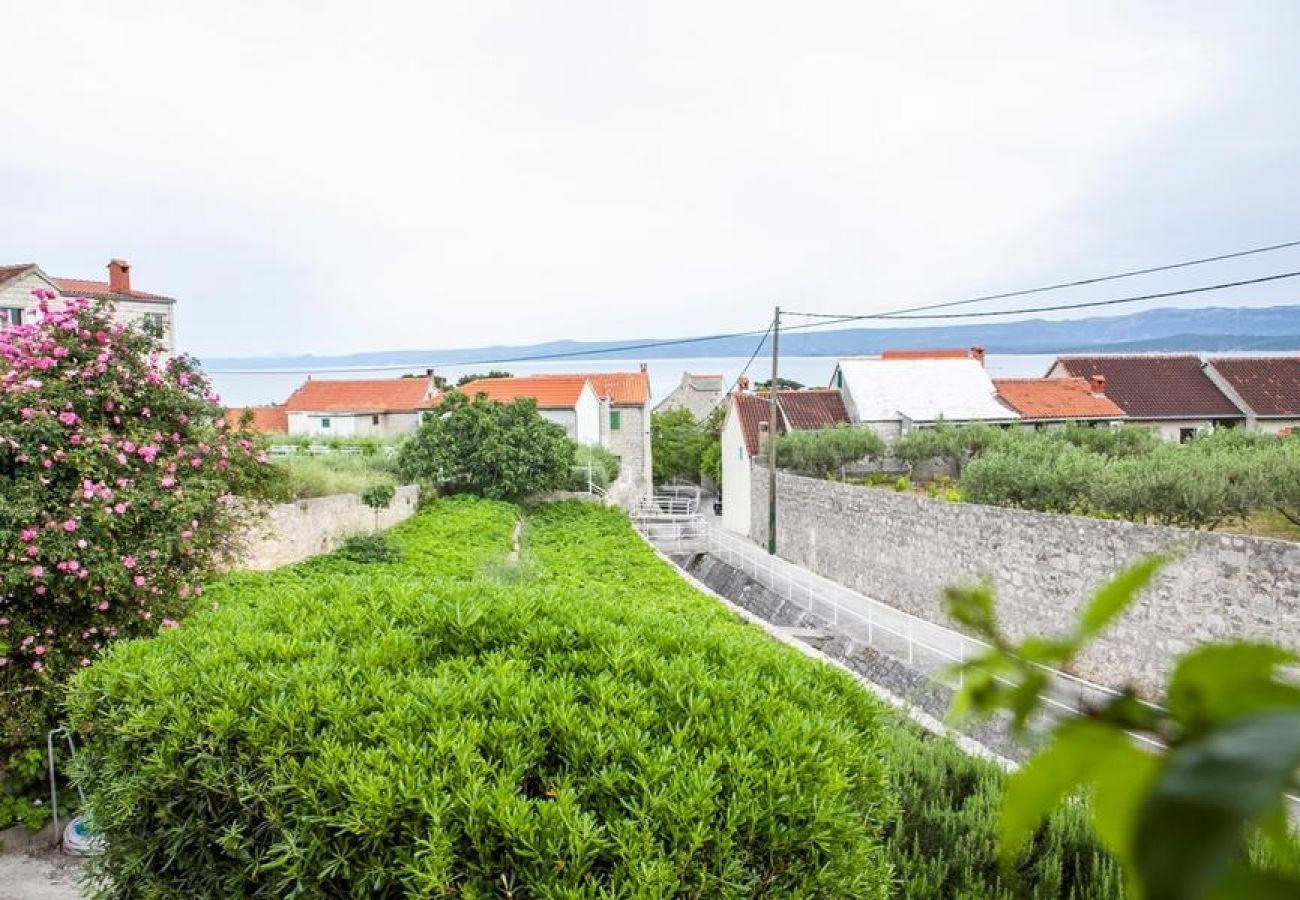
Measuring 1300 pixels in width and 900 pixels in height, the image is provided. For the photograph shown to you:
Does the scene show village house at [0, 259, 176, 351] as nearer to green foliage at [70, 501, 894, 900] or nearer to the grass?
the grass

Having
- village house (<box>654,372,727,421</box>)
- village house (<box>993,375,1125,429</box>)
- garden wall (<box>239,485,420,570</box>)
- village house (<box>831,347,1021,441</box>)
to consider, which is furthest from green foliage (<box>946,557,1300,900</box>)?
village house (<box>654,372,727,421</box>)

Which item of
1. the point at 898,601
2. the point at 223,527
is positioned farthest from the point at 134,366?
the point at 898,601

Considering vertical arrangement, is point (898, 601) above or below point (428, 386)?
below

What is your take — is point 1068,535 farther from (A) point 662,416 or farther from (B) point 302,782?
(A) point 662,416

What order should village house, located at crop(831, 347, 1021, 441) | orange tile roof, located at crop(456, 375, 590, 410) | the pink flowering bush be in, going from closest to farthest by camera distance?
1. the pink flowering bush
2. village house, located at crop(831, 347, 1021, 441)
3. orange tile roof, located at crop(456, 375, 590, 410)

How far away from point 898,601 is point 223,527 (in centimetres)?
1187

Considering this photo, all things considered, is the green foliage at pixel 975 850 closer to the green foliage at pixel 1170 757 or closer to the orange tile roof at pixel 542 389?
the green foliage at pixel 1170 757

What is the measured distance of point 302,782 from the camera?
117 inches

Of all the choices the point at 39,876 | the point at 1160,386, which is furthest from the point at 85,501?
the point at 1160,386

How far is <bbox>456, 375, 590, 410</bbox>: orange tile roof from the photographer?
3145cm

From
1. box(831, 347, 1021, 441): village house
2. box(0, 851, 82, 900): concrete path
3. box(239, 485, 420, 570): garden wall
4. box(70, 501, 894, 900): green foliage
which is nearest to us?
box(70, 501, 894, 900): green foliage

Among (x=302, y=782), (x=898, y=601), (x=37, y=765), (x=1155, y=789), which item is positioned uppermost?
(x=1155, y=789)

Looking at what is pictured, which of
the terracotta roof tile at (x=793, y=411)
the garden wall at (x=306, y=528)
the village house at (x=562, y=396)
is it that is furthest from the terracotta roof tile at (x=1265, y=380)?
the garden wall at (x=306, y=528)

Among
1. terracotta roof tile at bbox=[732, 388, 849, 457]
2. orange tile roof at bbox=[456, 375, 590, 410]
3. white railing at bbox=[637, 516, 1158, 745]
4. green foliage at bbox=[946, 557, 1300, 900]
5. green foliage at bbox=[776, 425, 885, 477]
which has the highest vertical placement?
orange tile roof at bbox=[456, 375, 590, 410]
